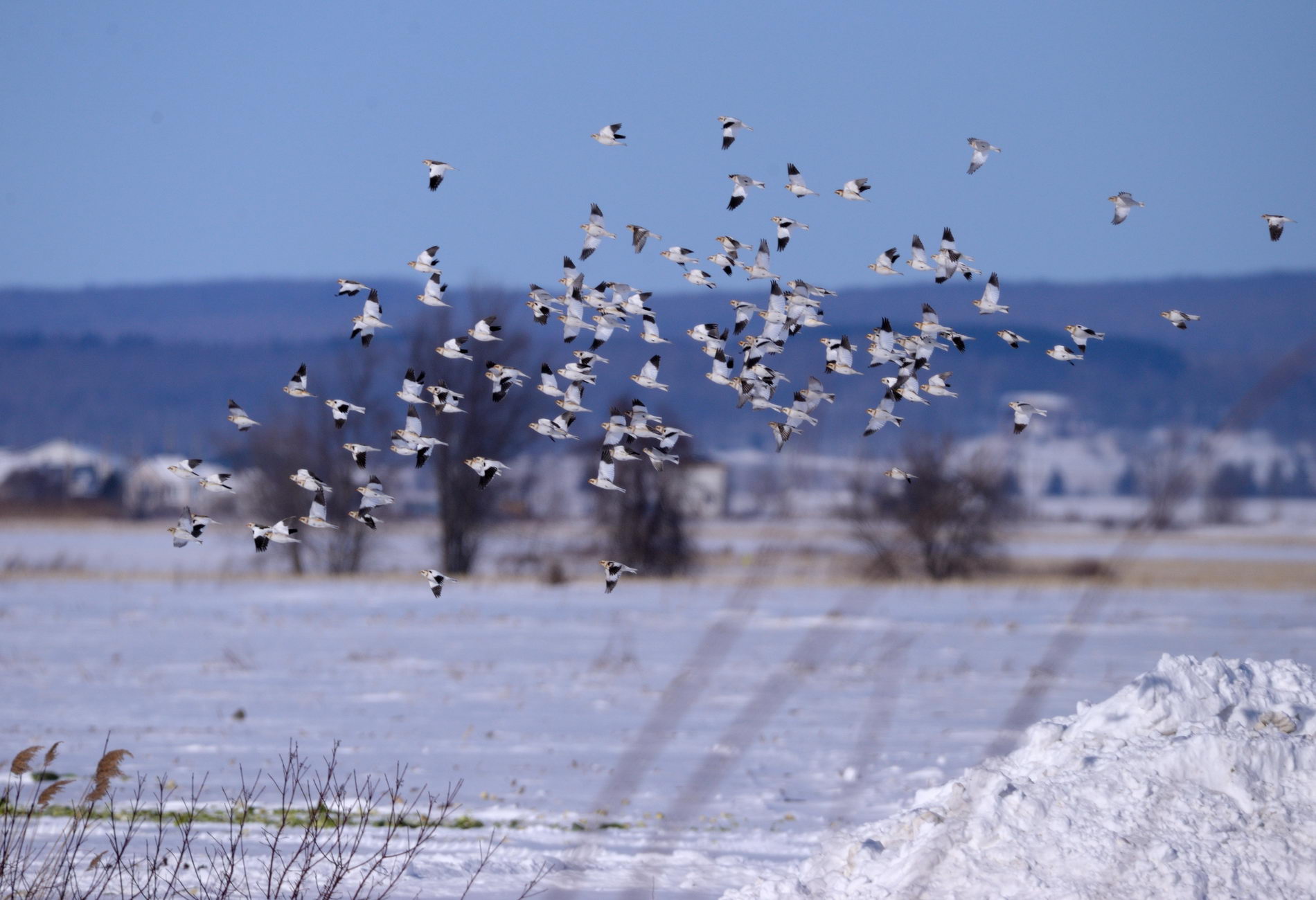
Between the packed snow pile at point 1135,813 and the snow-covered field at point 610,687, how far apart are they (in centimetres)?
52

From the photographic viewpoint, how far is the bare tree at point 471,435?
1828 inches

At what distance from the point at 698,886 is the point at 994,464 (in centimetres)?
658

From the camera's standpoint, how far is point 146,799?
1266 cm

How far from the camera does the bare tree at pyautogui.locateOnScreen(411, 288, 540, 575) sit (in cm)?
4644

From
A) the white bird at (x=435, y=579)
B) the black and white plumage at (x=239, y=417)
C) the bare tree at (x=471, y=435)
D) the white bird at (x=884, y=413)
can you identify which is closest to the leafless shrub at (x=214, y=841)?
the white bird at (x=435, y=579)

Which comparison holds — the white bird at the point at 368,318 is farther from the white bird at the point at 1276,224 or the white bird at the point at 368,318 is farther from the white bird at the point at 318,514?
the white bird at the point at 1276,224

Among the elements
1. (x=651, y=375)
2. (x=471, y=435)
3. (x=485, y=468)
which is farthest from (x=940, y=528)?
(x=485, y=468)

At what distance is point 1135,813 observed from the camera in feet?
18.9

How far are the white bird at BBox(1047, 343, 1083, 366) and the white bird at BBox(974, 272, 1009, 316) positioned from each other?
356 mm

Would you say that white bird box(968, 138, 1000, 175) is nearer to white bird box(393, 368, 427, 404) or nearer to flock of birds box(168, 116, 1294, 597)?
flock of birds box(168, 116, 1294, 597)

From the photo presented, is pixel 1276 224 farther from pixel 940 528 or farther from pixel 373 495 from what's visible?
pixel 940 528

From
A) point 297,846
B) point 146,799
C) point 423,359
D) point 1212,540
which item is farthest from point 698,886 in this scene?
point 1212,540

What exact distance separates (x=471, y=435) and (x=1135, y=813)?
43.1m

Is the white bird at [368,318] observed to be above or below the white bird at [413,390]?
above
